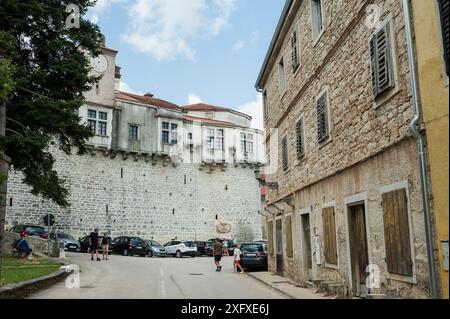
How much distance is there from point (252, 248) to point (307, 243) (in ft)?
26.5

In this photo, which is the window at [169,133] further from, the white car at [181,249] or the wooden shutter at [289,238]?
the wooden shutter at [289,238]

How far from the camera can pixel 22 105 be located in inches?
690

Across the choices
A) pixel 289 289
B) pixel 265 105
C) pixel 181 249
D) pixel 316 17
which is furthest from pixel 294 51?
pixel 181 249

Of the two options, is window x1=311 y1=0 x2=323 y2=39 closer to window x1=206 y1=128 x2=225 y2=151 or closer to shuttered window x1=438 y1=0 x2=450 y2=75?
shuttered window x1=438 y1=0 x2=450 y2=75

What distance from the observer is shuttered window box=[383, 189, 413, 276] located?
7.45m

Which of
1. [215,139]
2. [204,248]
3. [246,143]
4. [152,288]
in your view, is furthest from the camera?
[246,143]

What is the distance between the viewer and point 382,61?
8.58m

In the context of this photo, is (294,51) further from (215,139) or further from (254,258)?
(215,139)

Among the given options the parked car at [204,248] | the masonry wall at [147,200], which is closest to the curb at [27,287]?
the masonry wall at [147,200]

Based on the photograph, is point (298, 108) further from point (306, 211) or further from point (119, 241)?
point (119, 241)

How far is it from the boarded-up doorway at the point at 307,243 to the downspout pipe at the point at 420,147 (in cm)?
728

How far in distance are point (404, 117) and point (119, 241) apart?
27.6 metres
